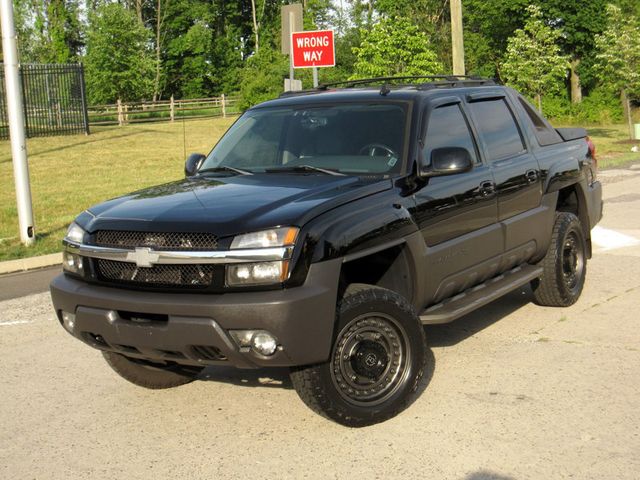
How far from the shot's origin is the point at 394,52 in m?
28.0

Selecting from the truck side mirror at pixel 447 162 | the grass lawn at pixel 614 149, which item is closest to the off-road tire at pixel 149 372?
the truck side mirror at pixel 447 162

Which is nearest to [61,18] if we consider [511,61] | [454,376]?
[511,61]

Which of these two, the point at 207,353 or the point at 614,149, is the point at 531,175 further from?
the point at 614,149

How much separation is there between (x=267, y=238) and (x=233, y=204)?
17.4 inches

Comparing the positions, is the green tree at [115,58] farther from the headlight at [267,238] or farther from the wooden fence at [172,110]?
the headlight at [267,238]

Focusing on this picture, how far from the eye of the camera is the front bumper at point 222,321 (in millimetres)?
4363

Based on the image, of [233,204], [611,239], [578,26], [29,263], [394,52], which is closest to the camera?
[233,204]

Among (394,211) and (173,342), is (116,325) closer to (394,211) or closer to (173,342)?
(173,342)

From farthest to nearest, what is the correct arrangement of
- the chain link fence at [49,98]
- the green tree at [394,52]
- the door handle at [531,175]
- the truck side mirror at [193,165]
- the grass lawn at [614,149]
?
the chain link fence at [49,98], the green tree at [394,52], the grass lawn at [614,149], the door handle at [531,175], the truck side mirror at [193,165]

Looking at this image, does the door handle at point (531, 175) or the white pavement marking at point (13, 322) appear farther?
the white pavement marking at point (13, 322)

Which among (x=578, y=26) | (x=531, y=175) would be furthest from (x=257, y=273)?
(x=578, y=26)

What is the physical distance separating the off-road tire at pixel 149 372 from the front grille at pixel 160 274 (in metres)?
0.80

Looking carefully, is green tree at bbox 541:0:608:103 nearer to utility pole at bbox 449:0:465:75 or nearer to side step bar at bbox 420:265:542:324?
utility pole at bbox 449:0:465:75

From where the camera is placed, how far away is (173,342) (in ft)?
14.7
